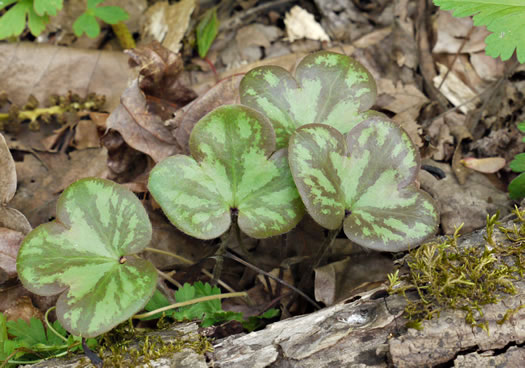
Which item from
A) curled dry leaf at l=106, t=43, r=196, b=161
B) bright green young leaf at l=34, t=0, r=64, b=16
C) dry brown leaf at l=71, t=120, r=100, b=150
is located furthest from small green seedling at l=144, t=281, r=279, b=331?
bright green young leaf at l=34, t=0, r=64, b=16

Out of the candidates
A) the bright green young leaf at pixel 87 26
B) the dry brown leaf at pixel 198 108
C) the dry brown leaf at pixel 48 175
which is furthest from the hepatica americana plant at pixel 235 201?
the bright green young leaf at pixel 87 26

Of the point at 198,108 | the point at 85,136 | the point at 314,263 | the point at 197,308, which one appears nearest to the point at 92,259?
the point at 197,308

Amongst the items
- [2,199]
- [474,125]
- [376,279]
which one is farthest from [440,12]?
[2,199]

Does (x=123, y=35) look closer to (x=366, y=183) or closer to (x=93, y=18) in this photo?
(x=93, y=18)

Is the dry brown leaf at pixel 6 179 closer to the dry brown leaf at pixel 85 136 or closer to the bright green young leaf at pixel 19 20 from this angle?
the dry brown leaf at pixel 85 136

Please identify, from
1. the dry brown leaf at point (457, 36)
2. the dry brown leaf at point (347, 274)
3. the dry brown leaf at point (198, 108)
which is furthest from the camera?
the dry brown leaf at point (457, 36)

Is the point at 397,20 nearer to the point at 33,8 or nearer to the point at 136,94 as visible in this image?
the point at 136,94

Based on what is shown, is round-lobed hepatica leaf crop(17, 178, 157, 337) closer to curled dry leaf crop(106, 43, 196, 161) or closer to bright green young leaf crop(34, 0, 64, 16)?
curled dry leaf crop(106, 43, 196, 161)
